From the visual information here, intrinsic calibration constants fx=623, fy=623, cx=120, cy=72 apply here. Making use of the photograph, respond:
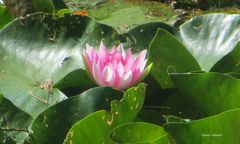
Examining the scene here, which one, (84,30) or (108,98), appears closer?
(108,98)

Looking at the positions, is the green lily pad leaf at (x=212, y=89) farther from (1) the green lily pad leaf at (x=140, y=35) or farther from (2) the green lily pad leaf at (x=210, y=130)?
(1) the green lily pad leaf at (x=140, y=35)

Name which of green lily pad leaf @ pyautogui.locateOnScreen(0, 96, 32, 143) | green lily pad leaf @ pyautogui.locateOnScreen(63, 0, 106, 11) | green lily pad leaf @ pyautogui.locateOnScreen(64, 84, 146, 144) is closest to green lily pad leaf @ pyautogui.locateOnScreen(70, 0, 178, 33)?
green lily pad leaf @ pyautogui.locateOnScreen(63, 0, 106, 11)

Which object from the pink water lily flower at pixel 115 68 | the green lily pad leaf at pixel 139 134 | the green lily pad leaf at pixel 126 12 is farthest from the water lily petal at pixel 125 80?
the green lily pad leaf at pixel 126 12

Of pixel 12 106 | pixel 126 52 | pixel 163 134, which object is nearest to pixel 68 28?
pixel 126 52

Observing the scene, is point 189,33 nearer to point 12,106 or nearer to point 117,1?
point 12,106

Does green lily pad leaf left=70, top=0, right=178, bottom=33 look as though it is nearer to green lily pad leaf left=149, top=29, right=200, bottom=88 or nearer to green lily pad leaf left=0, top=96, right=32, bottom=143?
green lily pad leaf left=149, top=29, right=200, bottom=88

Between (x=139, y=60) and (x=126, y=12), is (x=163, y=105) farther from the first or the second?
(x=126, y=12)
